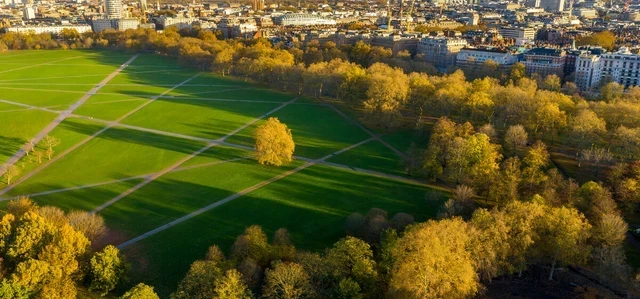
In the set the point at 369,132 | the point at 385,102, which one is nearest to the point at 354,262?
the point at 369,132

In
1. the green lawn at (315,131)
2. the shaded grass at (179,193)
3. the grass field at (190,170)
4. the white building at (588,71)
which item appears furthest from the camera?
the white building at (588,71)

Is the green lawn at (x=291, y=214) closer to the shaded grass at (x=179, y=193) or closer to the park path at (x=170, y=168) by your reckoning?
the shaded grass at (x=179, y=193)

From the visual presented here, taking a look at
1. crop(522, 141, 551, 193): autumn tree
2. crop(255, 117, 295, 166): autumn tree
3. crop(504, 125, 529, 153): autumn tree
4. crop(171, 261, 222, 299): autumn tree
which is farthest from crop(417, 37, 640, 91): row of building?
crop(171, 261, 222, 299): autumn tree

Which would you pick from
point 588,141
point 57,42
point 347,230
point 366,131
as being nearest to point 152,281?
point 347,230

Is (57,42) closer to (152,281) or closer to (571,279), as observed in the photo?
(152,281)

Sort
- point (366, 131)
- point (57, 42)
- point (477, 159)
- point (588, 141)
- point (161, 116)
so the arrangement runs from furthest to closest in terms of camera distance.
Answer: point (57, 42)
point (161, 116)
point (366, 131)
point (588, 141)
point (477, 159)

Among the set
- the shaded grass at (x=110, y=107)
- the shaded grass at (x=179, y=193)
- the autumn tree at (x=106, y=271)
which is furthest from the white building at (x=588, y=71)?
the autumn tree at (x=106, y=271)
